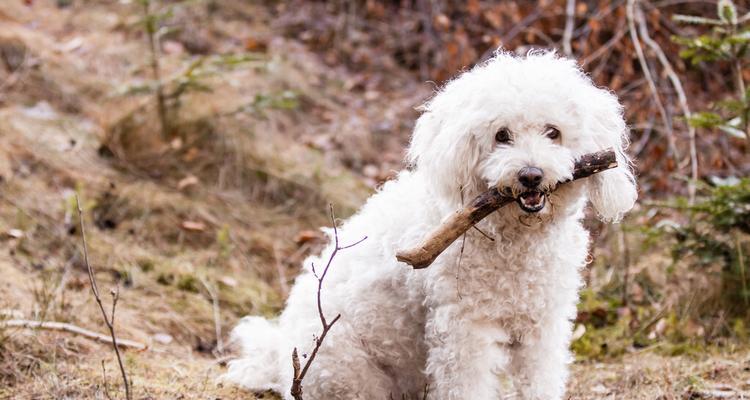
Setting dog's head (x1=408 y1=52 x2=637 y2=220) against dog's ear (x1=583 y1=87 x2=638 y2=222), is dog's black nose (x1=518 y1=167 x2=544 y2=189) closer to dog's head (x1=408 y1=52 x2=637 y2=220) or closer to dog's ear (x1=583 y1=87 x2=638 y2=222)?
dog's head (x1=408 y1=52 x2=637 y2=220)

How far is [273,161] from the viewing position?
679 centimetres

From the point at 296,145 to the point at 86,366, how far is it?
12.1ft

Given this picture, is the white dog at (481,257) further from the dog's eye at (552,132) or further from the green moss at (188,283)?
the green moss at (188,283)

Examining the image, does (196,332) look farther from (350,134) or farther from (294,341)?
(350,134)

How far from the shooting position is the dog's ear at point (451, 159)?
3.13 metres

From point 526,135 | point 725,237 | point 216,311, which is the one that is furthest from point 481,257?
point 216,311

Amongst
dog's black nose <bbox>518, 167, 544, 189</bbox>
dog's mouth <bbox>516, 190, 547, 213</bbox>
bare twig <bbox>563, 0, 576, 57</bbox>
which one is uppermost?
bare twig <bbox>563, 0, 576, 57</bbox>

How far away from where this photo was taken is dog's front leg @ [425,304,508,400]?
3.20m

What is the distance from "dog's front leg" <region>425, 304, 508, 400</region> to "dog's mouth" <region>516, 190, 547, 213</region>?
517 mm

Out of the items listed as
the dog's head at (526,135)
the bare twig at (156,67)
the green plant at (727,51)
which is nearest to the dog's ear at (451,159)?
the dog's head at (526,135)

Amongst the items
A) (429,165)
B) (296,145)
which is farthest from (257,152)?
(429,165)

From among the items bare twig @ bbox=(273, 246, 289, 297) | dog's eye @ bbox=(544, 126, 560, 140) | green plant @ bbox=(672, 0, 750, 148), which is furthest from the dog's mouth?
bare twig @ bbox=(273, 246, 289, 297)

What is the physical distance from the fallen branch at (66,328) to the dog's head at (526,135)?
6.72ft

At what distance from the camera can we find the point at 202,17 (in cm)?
924
